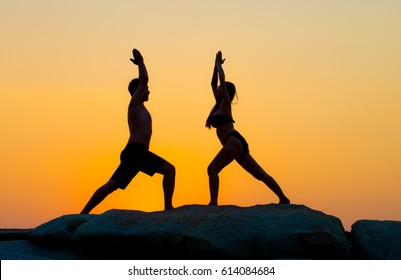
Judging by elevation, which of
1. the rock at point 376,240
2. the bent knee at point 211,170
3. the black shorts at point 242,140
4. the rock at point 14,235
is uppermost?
the black shorts at point 242,140

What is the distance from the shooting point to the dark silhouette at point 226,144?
41.9 feet

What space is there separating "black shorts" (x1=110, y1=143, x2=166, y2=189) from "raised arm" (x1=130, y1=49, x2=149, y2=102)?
85 cm

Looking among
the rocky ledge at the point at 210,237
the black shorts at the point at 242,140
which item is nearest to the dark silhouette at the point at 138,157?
the rocky ledge at the point at 210,237

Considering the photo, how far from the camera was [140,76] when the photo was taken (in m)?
12.6

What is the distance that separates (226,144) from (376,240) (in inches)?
124

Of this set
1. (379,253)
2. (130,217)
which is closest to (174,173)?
(130,217)

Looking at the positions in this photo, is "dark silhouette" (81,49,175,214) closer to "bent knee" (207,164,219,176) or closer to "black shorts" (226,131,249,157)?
"bent knee" (207,164,219,176)

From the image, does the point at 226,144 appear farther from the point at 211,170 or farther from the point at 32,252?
the point at 32,252

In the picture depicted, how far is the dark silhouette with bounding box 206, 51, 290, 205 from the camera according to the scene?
41.9ft

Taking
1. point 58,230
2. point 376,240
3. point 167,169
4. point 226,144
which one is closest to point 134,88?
point 167,169

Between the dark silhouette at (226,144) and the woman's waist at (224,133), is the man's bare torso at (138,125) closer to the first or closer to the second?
the dark silhouette at (226,144)

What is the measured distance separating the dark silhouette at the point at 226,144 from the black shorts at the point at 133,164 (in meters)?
0.99

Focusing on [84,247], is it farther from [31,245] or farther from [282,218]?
[282,218]
